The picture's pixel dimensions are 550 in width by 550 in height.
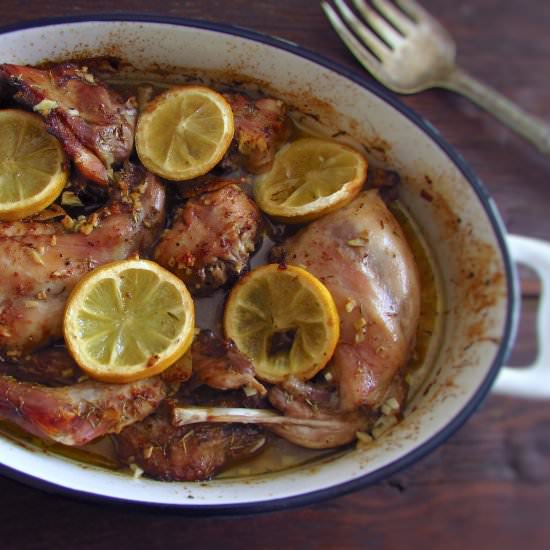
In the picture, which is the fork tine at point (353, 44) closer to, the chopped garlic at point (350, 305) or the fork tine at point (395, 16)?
the fork tine at point (395, 16)

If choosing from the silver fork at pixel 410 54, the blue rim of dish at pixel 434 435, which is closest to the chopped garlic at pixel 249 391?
the blue rim of dish at pixel 434 435

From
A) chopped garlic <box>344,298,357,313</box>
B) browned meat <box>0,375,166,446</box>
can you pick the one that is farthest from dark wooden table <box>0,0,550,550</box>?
chopped garlic <box>344,298,357,313</box>

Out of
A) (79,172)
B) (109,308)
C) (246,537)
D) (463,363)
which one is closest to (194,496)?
(246,537)

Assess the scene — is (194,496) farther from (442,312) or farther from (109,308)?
(442,312)

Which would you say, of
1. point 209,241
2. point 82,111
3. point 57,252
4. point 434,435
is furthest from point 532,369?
point 82,111

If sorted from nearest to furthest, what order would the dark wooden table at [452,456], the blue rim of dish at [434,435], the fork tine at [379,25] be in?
1. the blue rim of dish at [434,435]
2. the dark wooden table at [452,456]
3. the fork tine at [379,25]

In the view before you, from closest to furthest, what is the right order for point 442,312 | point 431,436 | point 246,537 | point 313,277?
point 431,436 < point 313,277 < point 246,537 < point 442,312

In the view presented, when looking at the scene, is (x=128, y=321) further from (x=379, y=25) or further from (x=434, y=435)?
(x=379, y=25)
